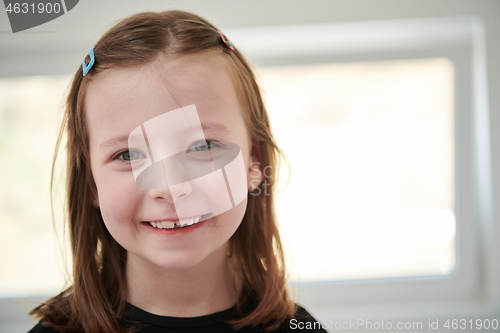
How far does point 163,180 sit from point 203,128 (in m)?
0.07

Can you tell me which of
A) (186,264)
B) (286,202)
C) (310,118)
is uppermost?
(310,118)

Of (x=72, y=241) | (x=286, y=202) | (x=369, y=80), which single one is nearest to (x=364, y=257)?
(x=286, y=202)

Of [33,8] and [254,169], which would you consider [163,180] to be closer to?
[254,169]

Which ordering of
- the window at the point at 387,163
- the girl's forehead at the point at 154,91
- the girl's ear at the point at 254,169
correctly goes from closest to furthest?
the girl's forehead at the point at 154,91 → the girl's ear at the point at 254,169 → the window at the point at 387,163

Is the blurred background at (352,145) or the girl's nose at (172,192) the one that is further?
the blurred background at (352,145)

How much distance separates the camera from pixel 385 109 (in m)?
0.74

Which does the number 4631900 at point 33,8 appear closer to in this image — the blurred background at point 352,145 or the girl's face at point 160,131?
the blurred background at point 352,145

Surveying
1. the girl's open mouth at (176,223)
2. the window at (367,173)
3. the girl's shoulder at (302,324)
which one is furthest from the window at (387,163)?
the girl's open mouth at (176,223)

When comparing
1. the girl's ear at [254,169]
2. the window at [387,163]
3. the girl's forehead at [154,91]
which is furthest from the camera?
the window at [387,163]

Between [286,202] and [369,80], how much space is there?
256 millimetres

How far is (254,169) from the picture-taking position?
1.85 feet

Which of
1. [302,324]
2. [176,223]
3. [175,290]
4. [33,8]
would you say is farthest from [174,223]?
[33,8]

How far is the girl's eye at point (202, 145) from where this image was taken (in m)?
0.47

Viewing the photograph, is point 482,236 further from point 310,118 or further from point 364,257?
point 310,118
